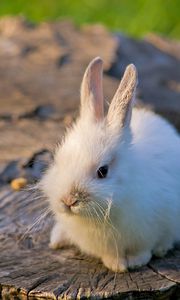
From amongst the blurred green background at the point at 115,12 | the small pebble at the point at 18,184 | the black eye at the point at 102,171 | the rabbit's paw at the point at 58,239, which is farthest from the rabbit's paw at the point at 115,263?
the blurred green background at the point at 115,12

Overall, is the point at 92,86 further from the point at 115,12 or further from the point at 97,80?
the point at 115,12

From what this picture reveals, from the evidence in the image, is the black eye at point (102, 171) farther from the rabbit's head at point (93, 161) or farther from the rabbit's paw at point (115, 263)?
the rabbit's paw at point (115, 263)

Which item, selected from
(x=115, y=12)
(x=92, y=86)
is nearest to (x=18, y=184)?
(x=92, y=86)

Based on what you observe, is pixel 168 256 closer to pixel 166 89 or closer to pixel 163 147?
pixel 163 147

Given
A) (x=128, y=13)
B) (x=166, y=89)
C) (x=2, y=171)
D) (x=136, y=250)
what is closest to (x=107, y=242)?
(x=136, y=250)

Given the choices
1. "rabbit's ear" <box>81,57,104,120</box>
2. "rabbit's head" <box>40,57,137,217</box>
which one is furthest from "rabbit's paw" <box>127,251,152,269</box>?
"rabbit's ear" <box>81,57,104,120</box>
